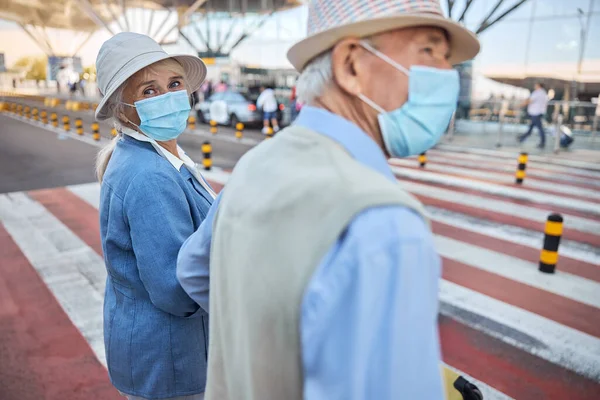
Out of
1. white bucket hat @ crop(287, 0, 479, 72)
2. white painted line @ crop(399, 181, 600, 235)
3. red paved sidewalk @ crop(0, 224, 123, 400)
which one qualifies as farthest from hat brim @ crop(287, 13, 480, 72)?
white painted line @ crop(399, 181, 600, 235)

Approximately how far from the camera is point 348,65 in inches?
45.3

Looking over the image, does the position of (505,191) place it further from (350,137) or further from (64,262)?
(350,137)

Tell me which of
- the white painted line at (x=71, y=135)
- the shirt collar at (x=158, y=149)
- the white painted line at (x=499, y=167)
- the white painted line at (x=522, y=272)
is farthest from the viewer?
the white painted line at (x=71, y=135)

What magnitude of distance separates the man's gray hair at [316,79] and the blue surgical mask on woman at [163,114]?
1.27 metres

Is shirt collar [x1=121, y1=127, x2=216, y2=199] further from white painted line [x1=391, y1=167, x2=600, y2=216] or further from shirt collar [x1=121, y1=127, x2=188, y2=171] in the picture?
white painted line [x1=391, y1=167, x2=600, y2=216]

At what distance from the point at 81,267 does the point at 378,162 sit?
17.3 ft

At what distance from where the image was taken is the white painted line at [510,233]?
6.02 meters

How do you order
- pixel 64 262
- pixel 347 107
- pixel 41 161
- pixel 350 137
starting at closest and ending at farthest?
1. pixel 350 137
2. pixel 347 107
3. pixel 64 262
4. pixel 41 161

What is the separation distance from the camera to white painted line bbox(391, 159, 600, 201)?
929 cm

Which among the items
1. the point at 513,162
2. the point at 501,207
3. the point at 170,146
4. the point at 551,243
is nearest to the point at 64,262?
the point at 170,146

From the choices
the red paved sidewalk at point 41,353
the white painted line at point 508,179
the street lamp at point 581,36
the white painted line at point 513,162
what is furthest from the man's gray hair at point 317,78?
the street lamp at point 581,36

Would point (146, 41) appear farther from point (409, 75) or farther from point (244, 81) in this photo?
point (244, 81)

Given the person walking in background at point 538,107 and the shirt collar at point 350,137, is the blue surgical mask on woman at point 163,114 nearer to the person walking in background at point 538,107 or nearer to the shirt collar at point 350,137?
the shirt collar at point 350,137

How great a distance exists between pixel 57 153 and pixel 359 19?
1442 cm
